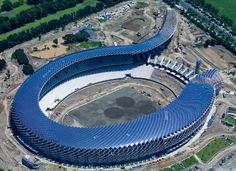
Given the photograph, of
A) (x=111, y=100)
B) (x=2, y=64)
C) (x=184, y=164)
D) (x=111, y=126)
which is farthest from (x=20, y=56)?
(x=184, y=164)

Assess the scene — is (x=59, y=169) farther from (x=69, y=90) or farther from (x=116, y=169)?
(x=69, y=90)

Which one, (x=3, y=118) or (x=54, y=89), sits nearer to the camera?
(x=3, y=118)

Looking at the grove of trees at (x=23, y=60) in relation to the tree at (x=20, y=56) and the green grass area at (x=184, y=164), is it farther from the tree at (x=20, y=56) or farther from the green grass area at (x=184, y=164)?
the green grass area at (x=184, y=164)

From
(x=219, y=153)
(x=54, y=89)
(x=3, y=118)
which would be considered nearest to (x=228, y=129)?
(x=219, y=153)

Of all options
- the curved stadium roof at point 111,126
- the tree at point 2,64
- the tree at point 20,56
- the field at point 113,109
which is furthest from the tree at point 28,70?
the field at point 113,109

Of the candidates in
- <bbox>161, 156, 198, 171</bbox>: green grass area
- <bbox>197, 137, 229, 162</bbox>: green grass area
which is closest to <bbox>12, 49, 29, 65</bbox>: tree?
<bbox>161, 156, 198, 171</bbox>: green grass area

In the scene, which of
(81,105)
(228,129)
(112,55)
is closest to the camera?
(228,129)

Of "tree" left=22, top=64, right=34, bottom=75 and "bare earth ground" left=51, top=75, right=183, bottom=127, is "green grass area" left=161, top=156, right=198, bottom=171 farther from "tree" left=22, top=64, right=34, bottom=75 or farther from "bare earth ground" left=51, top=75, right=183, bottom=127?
"tree" left=22, top=64, right=34, bottom=75
